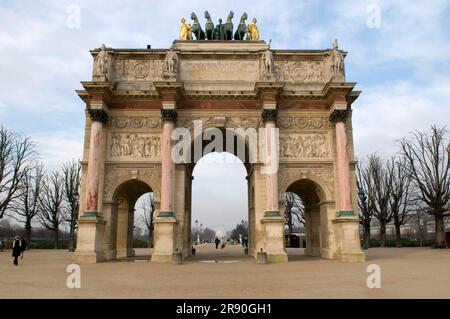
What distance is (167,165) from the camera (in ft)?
71.3

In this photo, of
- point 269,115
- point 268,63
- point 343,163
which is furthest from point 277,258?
point 268,63

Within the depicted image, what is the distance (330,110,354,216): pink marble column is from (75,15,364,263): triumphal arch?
0.18ft

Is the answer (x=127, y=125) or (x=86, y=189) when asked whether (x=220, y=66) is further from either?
(x=86, y=189)

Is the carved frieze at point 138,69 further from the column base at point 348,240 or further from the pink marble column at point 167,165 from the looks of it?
the column base at point 348,240

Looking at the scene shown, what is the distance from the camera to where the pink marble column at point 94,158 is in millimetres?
21234

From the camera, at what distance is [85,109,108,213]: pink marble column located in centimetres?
2123

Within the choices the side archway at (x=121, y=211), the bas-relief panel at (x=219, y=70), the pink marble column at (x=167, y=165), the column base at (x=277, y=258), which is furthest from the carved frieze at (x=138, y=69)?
the column base at (x=277, y=258)

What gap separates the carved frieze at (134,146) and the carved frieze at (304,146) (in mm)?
7362

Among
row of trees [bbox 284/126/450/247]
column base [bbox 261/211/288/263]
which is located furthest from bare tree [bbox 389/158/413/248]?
column base [bbox 261/211/288/263]

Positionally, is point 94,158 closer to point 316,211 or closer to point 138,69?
point 138,69

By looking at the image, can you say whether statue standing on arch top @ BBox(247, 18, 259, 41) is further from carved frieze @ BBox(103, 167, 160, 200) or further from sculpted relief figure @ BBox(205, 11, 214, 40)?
carved frieze @ BBox(103, 167, 160, 200)

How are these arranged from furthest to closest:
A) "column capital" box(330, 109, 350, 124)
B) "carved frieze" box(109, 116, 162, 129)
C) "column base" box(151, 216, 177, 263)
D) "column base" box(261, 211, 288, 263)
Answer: "carved frieze" box(109, 116, 162, 129)
"column capital" box(330, 109, 350, 124)
"column base" box(261, 211, 288, 263)
"column base" box(151, 216, 177, 263)
